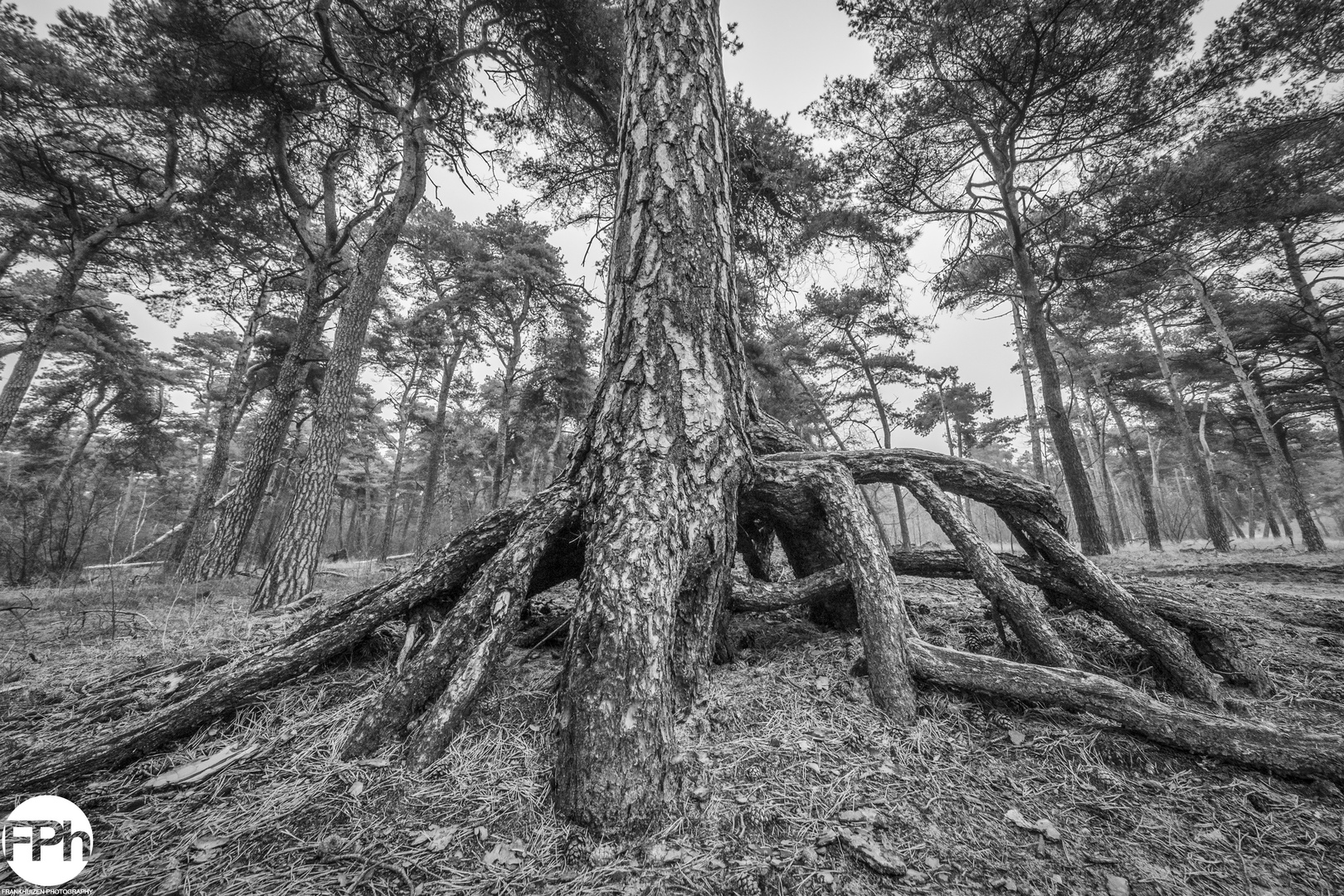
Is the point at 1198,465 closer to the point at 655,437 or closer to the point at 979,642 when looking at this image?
the point at 979,642

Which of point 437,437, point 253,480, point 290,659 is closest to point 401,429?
point 437,437

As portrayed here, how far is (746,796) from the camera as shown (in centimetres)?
157

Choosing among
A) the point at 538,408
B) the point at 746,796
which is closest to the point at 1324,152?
the point at 746,796

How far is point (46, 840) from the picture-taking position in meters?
1.35

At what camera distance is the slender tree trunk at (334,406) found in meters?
4.78

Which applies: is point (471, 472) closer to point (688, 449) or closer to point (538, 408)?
point (538, 408)

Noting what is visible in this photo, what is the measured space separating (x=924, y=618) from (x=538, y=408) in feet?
53.9

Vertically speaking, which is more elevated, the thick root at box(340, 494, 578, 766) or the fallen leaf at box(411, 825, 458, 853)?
the thick root at box(340, 494, 578, 766)

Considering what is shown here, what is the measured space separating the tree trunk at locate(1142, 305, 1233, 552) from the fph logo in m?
19.1

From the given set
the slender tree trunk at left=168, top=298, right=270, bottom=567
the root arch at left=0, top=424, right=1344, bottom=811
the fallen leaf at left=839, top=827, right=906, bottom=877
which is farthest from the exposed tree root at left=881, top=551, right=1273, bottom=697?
the slender tree trunk at left=168, top=298, right=270, bottom=567

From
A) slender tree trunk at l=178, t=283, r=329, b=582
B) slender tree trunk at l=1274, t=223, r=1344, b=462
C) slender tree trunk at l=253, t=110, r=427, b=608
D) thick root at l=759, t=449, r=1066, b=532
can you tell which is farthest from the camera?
slender tree trunk at l=1274, t=223, r=1344, b=462

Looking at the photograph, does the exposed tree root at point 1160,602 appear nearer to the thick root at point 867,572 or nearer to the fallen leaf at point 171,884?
the thick root at point 867,572

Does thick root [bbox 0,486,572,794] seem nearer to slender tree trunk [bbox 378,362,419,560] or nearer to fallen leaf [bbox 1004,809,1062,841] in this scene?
fallen leaf [bbox 1004,809,1062,841]

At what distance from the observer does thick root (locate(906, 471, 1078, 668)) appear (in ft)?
6.91
